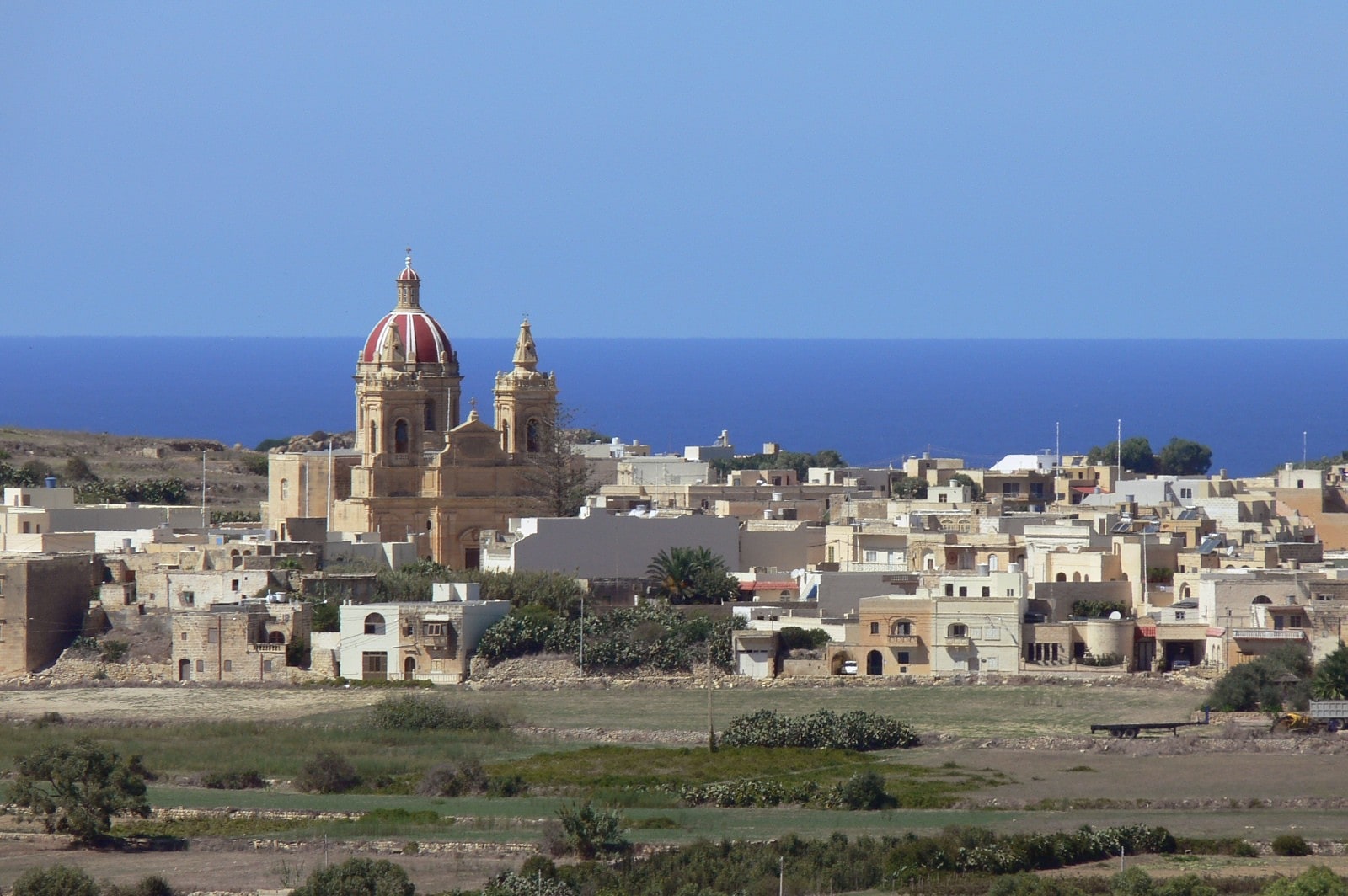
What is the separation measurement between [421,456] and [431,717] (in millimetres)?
19112

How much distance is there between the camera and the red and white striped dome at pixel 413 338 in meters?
66.8

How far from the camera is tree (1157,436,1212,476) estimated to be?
9550 centimetres

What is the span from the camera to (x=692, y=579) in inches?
2226

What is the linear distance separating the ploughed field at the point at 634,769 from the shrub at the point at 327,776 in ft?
0.93

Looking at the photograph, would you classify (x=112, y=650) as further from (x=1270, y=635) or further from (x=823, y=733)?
(x=1270, y=635)

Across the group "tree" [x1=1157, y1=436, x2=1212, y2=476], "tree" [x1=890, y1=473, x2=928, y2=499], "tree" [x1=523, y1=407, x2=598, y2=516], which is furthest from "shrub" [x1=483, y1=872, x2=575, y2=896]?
"tree" [x1=1157, y1=436, x2=1212, y2=476]

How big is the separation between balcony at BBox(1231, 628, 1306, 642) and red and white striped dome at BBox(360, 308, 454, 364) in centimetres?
2299

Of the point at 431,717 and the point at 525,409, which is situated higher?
the point at 525,409

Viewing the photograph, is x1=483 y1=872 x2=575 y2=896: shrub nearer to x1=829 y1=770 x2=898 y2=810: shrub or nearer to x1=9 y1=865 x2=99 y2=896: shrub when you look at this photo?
x1=9 y1=865 x2=99 y2=896: shrub

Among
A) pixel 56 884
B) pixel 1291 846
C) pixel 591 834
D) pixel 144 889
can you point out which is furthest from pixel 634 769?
pixel 56 884

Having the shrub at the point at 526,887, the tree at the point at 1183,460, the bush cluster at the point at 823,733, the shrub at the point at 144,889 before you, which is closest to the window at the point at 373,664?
the bush cluster at the point at 823,733

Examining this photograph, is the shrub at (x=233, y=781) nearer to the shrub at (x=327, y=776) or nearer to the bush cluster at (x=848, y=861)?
the shrub at (x=327, y=776)

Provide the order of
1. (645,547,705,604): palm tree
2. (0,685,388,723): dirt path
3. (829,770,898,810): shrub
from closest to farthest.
Result: 1. (829,770,898,810): shrub
2. (0,685,388,723): dirt path
3. (645,547,705,604): palm tree

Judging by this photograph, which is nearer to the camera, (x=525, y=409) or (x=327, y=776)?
(x=327, y=776)
